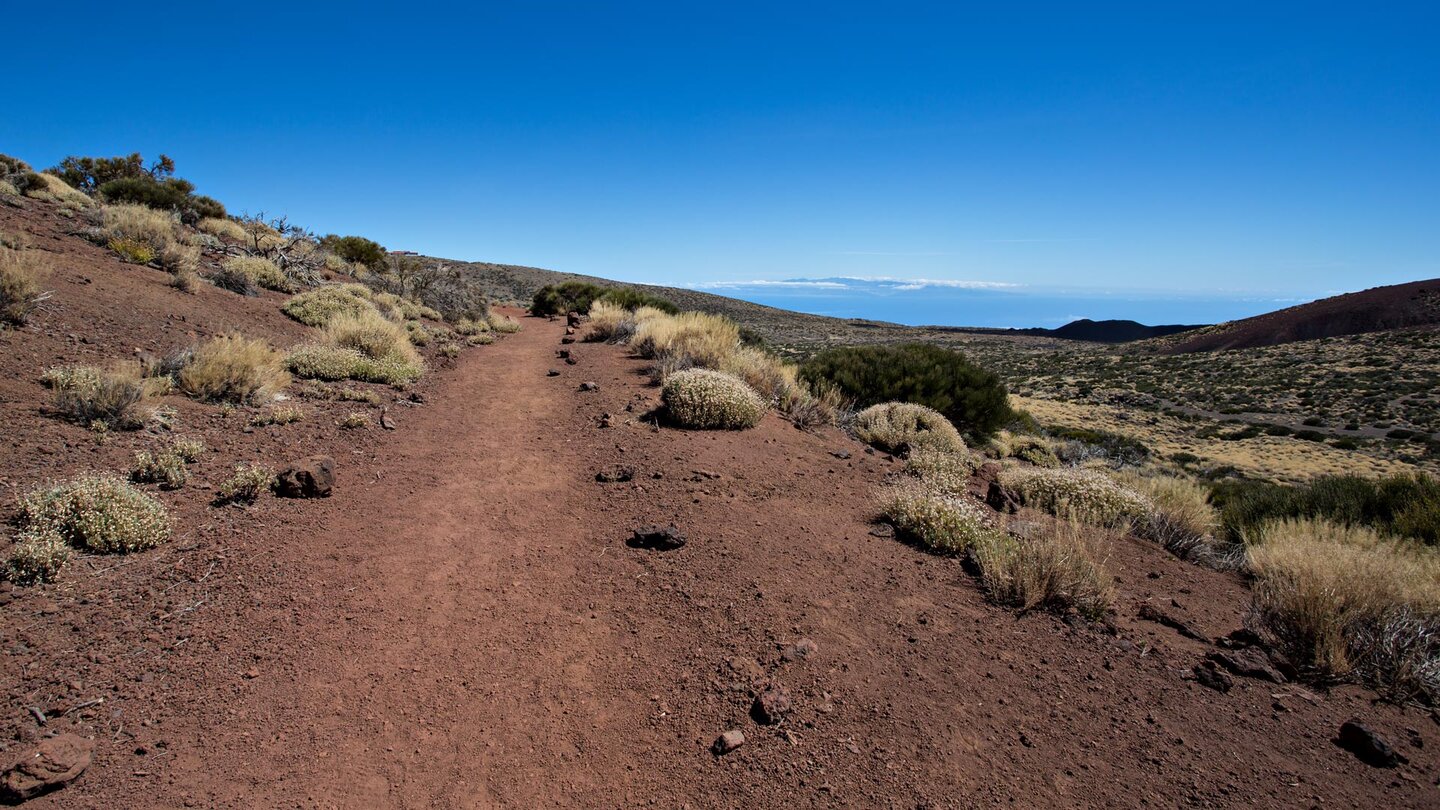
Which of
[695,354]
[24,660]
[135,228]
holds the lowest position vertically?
[24,660]

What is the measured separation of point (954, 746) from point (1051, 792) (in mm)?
440

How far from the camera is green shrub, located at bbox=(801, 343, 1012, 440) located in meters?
11.9

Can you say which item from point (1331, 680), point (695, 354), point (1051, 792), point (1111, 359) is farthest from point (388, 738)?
point (1111, 359)

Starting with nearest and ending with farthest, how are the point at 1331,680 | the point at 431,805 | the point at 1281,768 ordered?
the point at 431,805, the point at 1281,768, the point at 1331,680

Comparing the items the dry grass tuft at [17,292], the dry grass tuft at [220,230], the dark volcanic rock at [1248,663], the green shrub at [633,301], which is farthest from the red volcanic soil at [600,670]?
the green shrub at [633,301]

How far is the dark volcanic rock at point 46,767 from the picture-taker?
2.52 m

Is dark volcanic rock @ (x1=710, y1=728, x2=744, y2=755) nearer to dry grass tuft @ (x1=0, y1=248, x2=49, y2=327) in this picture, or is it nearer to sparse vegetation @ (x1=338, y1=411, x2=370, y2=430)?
sparse vegetation @ (x1=338, y1=411, x2=370, y2=430)

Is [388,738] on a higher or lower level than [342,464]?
lower

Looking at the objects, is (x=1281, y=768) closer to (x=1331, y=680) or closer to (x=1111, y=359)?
(x=1331, y=680)

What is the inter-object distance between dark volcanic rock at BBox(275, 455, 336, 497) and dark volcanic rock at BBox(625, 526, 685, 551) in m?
2.81

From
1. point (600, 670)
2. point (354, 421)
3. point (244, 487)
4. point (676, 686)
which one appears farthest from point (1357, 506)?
point (354, 421)

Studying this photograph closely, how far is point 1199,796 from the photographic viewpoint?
2.95 m

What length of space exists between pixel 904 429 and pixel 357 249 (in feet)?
87.0

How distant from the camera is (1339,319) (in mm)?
54250
